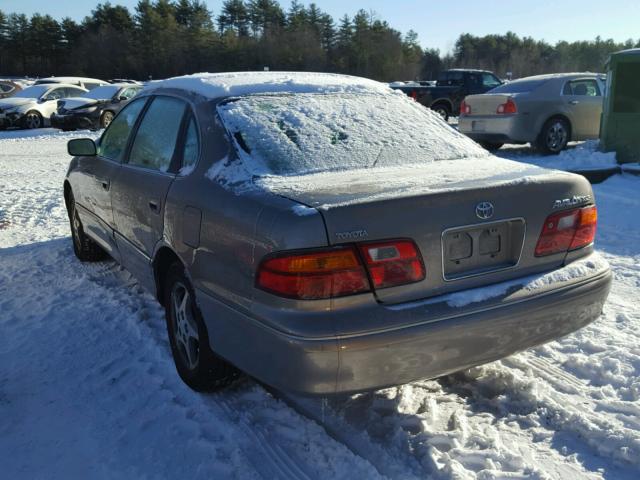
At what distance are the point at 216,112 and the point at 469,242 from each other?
1.49 m

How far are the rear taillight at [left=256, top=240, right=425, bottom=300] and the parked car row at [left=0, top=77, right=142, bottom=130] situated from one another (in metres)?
16.1

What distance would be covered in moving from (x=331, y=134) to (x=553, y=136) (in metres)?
9.25

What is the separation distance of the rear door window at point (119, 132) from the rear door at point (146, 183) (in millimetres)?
173

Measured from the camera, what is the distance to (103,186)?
452cm

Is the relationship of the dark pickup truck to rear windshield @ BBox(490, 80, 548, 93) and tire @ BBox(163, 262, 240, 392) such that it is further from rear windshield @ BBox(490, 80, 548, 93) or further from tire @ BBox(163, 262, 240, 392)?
tire @ BBox(163, 262, 240, 392)

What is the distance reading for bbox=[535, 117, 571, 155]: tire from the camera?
11.3 meters

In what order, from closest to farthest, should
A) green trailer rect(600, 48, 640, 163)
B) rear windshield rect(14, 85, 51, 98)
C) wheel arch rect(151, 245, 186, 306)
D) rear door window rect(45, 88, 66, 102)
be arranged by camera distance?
wheel arch rect(151, 245, 186, 306)
green trailer rect(600, 48, 640, 163)
rear door window rect(45, 88, 66, 102)
rear windshield rect(14, 85, 51, 98)

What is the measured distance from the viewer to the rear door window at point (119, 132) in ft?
14.2

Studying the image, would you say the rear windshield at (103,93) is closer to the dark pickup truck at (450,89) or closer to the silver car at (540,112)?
the dark pickup truck at (450,89)

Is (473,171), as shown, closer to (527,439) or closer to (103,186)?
(527,439)

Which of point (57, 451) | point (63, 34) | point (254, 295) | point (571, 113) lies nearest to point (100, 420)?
point (57, 451)

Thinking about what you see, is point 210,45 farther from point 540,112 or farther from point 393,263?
point 393,263

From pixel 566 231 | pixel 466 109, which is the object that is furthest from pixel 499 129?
pixel 566 231

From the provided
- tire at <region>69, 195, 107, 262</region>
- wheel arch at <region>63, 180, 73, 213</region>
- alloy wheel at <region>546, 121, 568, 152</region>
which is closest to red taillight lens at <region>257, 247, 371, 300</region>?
tire at <region>69, 195, 107, 262</region>
